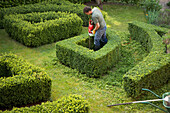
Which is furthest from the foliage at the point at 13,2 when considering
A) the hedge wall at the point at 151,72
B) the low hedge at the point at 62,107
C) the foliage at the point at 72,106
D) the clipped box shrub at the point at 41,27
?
the foliage at the point at 72,106

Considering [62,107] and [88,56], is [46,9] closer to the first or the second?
[88,56]

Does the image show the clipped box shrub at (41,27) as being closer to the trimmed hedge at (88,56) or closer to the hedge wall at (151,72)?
the trimmed hedge at (88,56)

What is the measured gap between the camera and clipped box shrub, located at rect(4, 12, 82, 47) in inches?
420

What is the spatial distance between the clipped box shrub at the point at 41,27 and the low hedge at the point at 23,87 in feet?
12.3

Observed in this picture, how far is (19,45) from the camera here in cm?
1113

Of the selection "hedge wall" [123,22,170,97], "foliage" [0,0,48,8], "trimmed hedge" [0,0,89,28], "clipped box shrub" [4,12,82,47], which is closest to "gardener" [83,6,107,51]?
"hedge wall" [123,22,170,97]

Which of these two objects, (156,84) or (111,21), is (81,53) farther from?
(111,21)

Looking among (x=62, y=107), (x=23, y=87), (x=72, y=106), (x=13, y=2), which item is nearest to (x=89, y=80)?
(x=23, y=87)

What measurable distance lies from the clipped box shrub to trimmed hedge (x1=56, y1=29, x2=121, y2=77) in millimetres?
1958

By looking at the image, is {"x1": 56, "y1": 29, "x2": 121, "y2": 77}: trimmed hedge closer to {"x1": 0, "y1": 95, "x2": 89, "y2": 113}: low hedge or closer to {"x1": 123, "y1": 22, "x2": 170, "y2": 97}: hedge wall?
{"x1": 123, "y1": 22, "x2": 170, "y2": 97}: hedge wall

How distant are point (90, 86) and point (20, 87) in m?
2.55

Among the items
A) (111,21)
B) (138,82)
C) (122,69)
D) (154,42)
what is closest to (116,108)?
(138,82)

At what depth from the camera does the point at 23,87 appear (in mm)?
6230

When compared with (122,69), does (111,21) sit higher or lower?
higher
